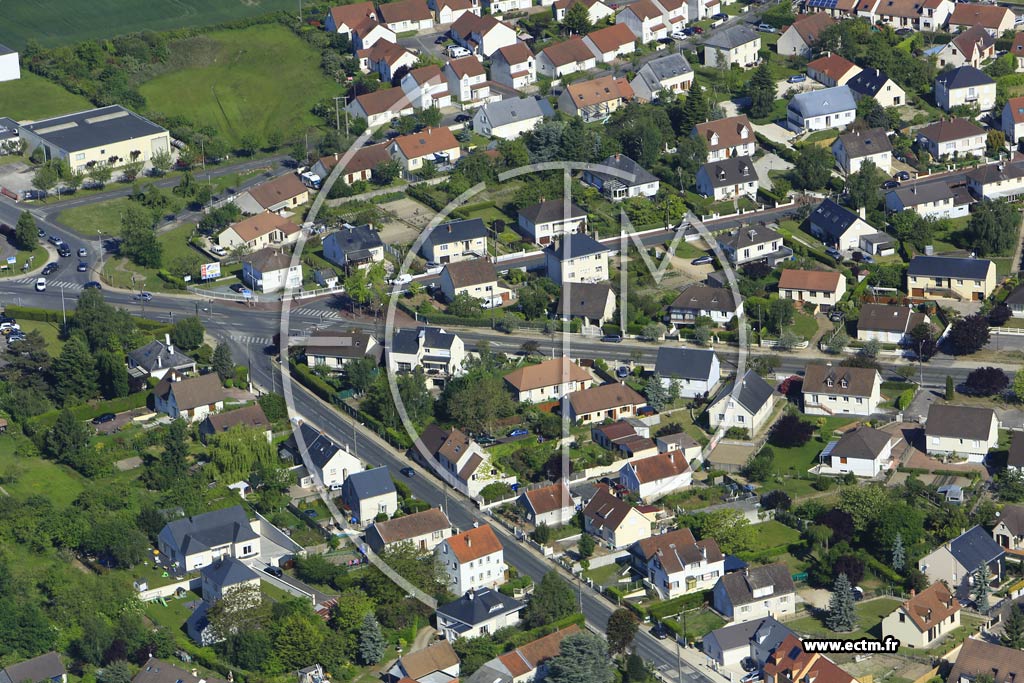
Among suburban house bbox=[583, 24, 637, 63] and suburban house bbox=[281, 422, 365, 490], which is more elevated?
suburban house bbox=[583, 24, 637, 63]

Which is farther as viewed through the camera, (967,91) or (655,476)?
(967,91)

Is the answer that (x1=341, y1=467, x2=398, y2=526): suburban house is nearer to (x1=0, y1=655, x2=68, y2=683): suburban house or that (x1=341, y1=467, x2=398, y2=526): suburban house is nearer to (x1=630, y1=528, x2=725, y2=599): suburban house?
(x1=630, y1=528, x2=725, y2=599): suburban house

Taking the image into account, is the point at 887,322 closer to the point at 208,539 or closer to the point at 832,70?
the point at 832,70

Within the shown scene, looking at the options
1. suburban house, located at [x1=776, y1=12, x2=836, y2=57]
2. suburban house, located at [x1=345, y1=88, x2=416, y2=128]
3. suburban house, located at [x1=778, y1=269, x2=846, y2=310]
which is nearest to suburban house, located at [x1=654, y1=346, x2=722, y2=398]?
suburban house, located at [x1=778, y1=269, x2=846, y2=310]

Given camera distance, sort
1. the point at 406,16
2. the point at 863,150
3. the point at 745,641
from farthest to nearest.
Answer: the point at 406,16
the point at 863,150
the point at 745,641

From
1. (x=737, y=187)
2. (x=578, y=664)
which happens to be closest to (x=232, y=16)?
(x=737, y=187)

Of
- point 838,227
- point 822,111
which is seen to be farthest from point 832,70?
point 838,227
